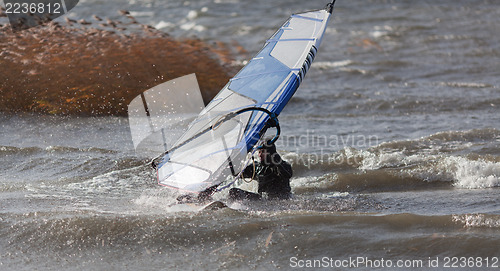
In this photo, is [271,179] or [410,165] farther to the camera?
[410,165]

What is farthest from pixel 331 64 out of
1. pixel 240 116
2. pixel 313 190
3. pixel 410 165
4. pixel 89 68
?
pixel 240 116

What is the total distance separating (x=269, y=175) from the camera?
5.64 m

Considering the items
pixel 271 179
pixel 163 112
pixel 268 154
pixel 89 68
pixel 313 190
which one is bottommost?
pixel 163 112

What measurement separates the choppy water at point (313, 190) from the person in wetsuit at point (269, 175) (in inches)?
7.5

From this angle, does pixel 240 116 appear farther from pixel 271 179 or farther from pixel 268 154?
pixel 271 179

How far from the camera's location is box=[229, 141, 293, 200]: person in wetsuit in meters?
5.49

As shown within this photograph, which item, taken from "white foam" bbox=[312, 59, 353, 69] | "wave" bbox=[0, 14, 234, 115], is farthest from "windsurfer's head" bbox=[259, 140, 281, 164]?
"white foam" bbox=[312, 59, 353, 69]

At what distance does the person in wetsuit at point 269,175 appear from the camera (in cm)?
549

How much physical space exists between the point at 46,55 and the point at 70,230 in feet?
20.3

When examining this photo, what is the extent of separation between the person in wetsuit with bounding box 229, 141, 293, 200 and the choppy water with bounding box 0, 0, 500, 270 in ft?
0.62

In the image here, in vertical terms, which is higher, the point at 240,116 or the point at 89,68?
the point at 240,116

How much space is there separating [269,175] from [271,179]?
5cm

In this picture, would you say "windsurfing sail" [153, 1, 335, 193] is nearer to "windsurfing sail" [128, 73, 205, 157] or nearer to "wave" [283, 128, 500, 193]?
"wave" [283, 128, 500, 193]

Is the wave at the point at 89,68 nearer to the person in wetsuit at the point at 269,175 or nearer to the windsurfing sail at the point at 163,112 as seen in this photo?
the windsurfing sail at the point at 163,112
